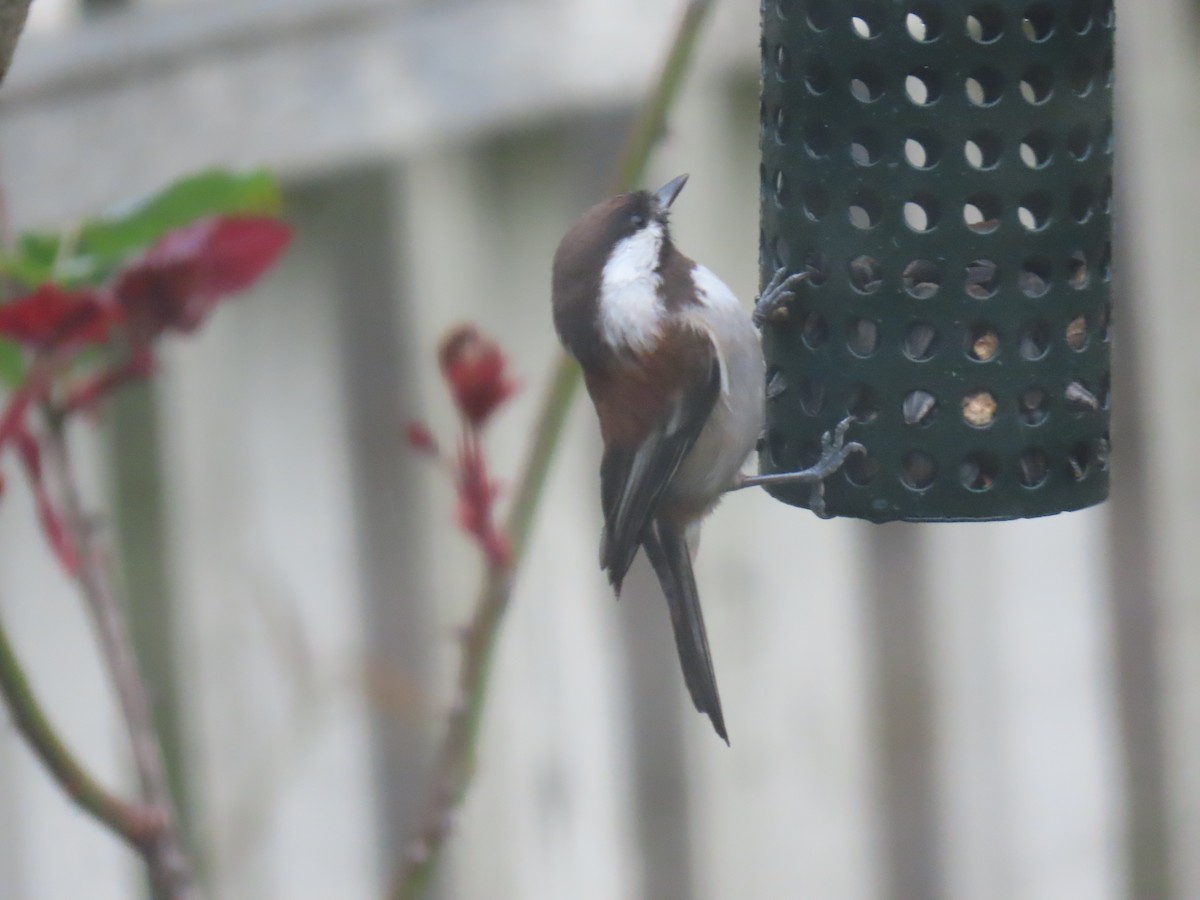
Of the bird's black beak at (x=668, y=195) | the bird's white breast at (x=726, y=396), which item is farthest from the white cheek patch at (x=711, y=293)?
the bird's black beak at (x=668, y=195)

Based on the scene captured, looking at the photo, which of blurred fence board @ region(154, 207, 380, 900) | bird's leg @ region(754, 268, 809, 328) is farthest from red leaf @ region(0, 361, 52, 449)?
blurred fence board @ region(154, 207, 380, 900)

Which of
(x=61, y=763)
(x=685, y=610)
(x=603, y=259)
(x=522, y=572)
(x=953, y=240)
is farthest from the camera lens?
(x=522, y=572)

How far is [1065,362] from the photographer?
7.25ft

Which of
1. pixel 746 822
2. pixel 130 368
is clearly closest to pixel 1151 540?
pixel 746 822

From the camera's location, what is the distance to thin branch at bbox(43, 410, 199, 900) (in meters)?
1.90

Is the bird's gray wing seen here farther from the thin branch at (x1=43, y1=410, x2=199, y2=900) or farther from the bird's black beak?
the thin branch at (x1=43, y1=410, x2=199, y2=900)

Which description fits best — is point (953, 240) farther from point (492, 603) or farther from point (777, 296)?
point (492, 603)

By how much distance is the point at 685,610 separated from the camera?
→ 2615 mm

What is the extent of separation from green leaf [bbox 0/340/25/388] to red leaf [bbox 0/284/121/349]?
0.18 m

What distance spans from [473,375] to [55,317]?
1.60 feet

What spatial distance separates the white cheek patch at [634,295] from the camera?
2.47 metres

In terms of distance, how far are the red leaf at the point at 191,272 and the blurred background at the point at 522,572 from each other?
1297 mm

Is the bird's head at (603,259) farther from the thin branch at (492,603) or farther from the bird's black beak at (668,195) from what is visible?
the thin branch at (492,603)

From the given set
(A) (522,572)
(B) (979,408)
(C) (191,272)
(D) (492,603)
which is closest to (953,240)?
(B) (979,408)
